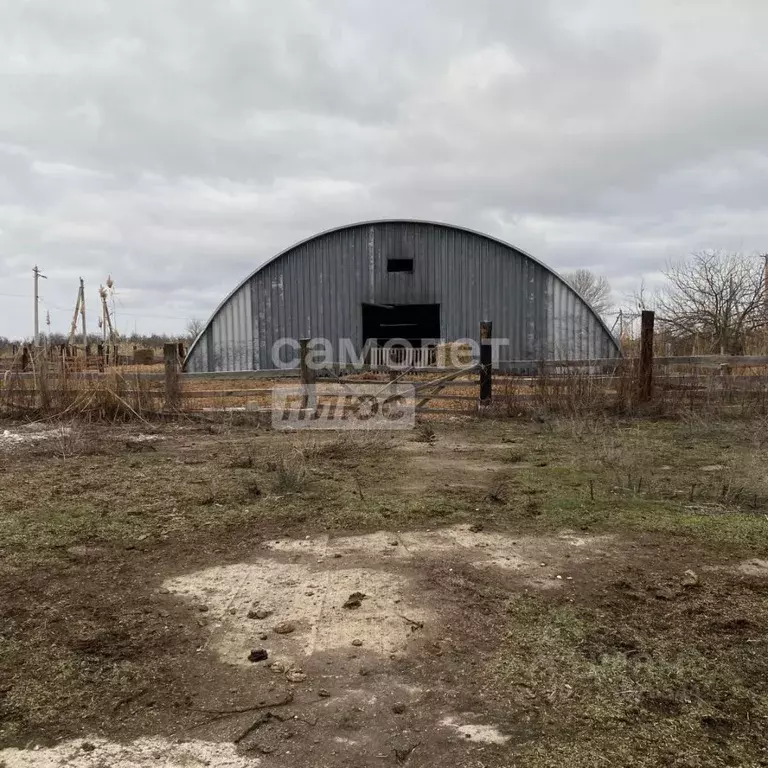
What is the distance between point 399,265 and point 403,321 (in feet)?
16.9

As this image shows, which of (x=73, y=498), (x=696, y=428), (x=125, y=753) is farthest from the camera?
(x=696, y=428)

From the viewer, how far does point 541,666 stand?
2605 mm

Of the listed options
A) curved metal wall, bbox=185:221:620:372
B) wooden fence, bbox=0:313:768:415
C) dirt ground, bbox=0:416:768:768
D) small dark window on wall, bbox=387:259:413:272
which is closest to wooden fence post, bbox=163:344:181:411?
wooden fence, bbox=0:313:768:415

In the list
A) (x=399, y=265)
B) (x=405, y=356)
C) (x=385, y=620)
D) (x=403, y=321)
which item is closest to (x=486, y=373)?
(x=385, y=620)

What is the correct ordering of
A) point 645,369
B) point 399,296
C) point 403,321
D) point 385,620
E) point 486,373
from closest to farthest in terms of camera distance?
point 385,620, point 645,369, point 486,373, point 399,296, point 403,321

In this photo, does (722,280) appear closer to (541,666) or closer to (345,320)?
(345,320)

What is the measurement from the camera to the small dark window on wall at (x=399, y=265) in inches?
766

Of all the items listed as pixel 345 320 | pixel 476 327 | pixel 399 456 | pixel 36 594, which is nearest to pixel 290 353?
pixel 345 320

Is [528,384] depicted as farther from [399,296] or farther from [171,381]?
[399,296]

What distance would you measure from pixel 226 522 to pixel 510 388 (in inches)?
295

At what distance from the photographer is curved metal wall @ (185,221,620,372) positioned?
18.6 m

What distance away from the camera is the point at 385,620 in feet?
10.1

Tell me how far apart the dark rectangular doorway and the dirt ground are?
15.9m

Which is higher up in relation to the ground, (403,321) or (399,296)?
(399,296)
